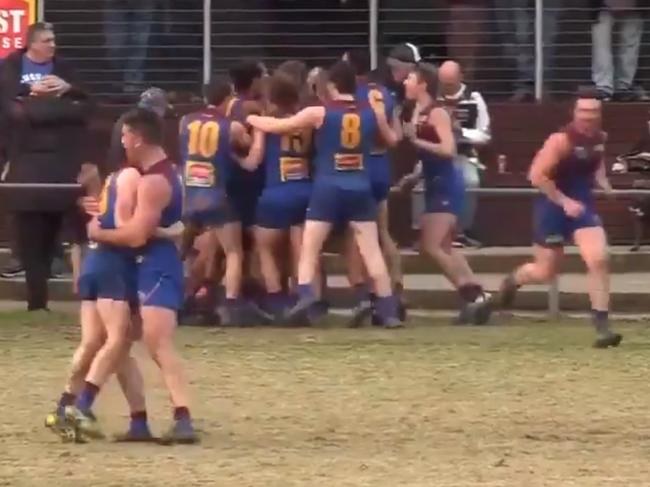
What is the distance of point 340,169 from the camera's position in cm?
1439

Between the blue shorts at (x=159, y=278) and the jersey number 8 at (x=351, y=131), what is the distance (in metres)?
4.33

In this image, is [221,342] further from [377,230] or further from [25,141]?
[25,141]

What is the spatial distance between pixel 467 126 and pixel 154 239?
26.9 ft

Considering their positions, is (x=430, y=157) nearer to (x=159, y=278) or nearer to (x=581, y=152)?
(x=581, y=152)

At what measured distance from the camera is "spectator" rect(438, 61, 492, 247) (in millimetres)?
16188

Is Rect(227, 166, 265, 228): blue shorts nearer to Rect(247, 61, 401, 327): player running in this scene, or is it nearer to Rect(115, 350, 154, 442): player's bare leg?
Rect(247, 61, 401, 327): player running

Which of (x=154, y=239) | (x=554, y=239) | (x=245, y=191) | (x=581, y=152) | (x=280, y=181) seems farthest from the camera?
(x=245, y=191)

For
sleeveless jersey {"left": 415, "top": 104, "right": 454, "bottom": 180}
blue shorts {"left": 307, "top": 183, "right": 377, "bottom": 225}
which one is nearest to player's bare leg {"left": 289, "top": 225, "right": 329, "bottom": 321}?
blue shorts {"left": 307, "top": 183, "right": 377, "bottom": 225}

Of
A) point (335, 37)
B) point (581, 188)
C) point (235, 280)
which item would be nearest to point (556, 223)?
point (581, 188)

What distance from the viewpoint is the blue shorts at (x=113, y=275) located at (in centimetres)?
1010

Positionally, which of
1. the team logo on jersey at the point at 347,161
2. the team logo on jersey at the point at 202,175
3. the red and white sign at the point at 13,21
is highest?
the red and white sign at the point at 13,21

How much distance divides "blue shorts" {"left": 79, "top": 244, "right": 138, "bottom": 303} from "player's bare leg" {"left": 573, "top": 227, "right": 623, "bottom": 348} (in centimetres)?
427

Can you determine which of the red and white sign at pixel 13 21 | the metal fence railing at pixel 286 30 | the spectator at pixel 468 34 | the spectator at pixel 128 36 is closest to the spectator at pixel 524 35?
the spectator at pixel 468 34

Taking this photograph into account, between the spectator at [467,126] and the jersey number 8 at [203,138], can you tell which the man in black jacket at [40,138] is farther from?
the spectator at [467,126]
